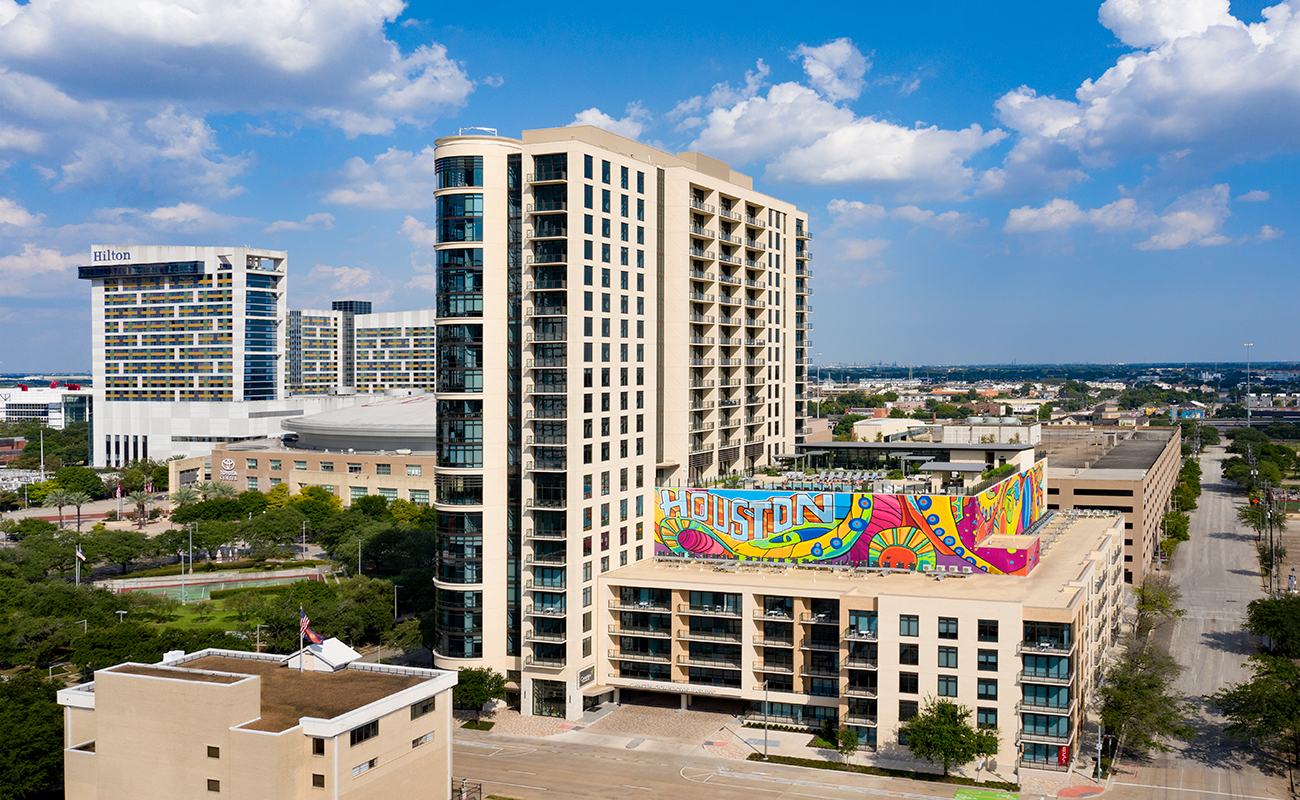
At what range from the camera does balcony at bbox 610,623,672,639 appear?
304ft

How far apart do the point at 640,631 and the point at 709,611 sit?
22.4ft

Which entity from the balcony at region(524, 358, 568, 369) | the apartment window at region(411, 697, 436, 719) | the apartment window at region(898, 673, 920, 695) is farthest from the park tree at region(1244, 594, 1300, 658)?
the apartment window at region(411, 697, 436, 719)

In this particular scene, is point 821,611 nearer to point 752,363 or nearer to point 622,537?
point 622,537

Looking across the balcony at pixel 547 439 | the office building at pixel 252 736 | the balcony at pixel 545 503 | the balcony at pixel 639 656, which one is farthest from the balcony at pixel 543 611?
the office building at pixel 252 736

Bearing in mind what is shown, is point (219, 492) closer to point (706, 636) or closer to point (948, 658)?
point (706, 636)

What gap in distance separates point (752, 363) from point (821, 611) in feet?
146

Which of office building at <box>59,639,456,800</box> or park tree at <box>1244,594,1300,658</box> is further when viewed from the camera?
park tree at <box>1244,594,1300,658</box>

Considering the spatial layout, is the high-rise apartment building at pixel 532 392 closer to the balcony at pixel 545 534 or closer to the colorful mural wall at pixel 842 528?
the balcony at pixel 545 534

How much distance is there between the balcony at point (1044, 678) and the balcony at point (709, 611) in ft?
78.7

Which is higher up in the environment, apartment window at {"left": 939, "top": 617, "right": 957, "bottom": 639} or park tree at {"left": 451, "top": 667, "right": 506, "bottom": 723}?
apartment window at {"left": 939, "top": 617, "right": 957, "bottom": 639}

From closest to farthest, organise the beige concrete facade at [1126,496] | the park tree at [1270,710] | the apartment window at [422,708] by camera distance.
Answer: the apartment window at [422,708]
the park tree at [1270,710]
the beige concrete facade at [1126,496]

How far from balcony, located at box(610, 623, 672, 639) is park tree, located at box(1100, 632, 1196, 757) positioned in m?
36.2

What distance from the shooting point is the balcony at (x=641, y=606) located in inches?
3664

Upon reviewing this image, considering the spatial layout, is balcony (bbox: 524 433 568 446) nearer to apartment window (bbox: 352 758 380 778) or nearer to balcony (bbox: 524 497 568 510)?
balcony (bbox: 524 497 568 510)
